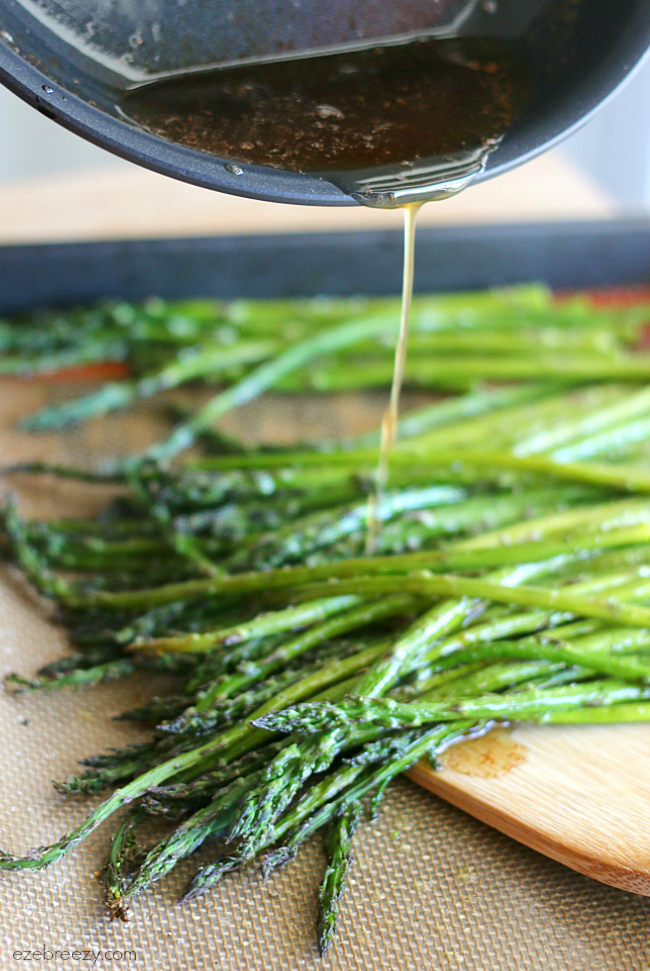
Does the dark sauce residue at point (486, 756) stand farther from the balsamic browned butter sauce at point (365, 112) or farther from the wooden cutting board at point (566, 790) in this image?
the balsamic browned butter sauce at point (365, 112)

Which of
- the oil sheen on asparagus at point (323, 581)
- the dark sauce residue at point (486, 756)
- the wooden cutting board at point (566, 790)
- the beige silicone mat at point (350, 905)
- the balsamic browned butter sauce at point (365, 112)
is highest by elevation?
the balsamic browned butter sauce at point (365, 112)

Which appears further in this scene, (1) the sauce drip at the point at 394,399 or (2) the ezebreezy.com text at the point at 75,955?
(1) the sauce drip at the point at 394,399

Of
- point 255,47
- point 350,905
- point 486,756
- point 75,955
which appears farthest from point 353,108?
point 75,955

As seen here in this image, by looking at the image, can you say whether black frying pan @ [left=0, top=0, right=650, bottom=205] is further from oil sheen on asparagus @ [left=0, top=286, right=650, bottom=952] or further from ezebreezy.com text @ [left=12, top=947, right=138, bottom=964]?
ezebreezy.com text @ [left=12, top=947, right=138, bottom=964]

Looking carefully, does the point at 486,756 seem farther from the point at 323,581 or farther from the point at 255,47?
the point at 255,47

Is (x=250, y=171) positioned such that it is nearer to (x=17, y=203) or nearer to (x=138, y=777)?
(x=138, y=777)

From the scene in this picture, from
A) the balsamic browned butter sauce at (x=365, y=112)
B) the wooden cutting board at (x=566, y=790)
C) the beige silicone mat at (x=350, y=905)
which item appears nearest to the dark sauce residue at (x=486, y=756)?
the wooden cutting board at (x=566, y=790)
